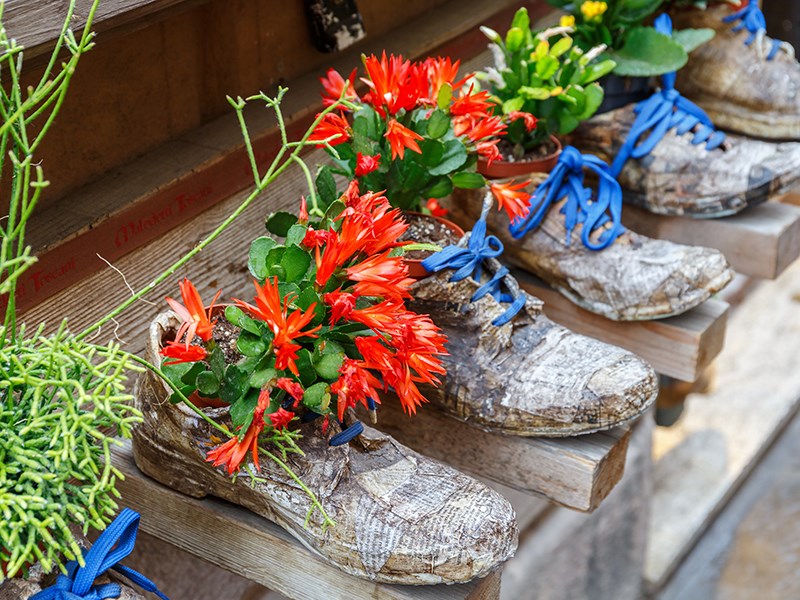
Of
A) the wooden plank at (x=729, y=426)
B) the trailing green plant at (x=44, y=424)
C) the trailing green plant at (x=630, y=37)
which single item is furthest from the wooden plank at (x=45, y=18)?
the wooden plank at (x=729, y=426)

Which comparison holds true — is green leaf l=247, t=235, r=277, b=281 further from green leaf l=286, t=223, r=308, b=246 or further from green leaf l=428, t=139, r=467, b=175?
green leaf l=428, t=139, r=467, b=175

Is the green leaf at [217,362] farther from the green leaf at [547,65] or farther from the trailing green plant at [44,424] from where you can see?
the green leaf at [547,65]

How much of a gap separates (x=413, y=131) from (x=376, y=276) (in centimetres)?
20

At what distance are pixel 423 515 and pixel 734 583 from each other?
2020mm

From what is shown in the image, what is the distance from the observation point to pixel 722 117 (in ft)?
4.52

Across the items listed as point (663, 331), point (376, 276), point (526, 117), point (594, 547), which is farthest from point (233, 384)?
point (594, 547)

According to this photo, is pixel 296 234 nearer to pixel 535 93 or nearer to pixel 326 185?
pixel 326 185

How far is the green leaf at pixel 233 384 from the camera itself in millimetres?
731

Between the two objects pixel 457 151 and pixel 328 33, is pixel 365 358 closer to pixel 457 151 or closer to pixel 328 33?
pixel 457 151

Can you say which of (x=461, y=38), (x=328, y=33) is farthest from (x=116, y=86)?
(x=461, y=38)

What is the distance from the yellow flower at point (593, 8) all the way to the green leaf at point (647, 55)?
56 mm

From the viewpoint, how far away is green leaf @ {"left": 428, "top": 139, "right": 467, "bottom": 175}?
0.88m

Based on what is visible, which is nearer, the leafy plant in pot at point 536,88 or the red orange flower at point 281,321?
the red orange flower at point 281,321

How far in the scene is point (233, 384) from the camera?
741 millimetres
